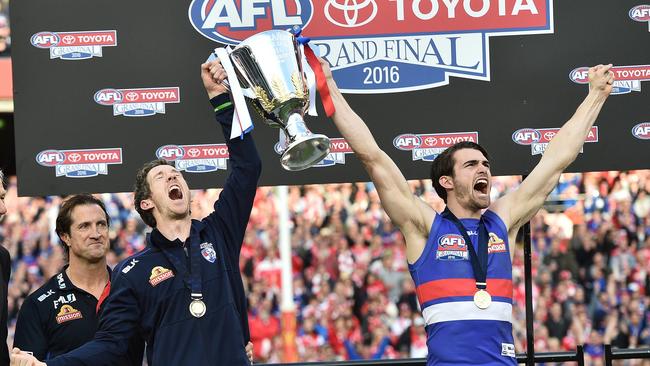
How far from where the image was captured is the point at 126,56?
626 centimetres

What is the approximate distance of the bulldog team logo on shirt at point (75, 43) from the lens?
6.23 m

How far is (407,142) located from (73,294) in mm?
2012

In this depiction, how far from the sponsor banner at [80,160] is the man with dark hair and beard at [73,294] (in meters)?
0.39

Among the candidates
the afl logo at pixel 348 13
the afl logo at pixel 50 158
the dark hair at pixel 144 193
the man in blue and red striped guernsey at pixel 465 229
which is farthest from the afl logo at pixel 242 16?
the dark hair at pixel 144 193

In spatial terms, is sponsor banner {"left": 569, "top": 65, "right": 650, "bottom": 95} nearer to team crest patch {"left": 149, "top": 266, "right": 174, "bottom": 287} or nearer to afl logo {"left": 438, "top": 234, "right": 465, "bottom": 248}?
afl logo {"left": 438, "top": 234, "right": 465, "bottom": 248}

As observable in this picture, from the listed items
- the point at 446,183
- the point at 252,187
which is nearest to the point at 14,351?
the point at 252,187

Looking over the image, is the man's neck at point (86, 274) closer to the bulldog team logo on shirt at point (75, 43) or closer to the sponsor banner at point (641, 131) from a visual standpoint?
the bulldog team logo on shirt at point (75, 43)

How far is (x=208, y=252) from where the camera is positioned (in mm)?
4949

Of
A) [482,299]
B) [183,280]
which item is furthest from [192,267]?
[482,299]

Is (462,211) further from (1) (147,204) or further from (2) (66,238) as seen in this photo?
(2) (66,238)

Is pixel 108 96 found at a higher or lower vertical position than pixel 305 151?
higher

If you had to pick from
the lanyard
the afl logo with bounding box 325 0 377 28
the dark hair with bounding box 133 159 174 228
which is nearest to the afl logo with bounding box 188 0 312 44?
the afl logo with bounding box 325 0 377 28

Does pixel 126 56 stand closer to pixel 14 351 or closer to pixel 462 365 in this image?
pixel 14 351

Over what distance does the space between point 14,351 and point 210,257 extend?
92 centimetres
